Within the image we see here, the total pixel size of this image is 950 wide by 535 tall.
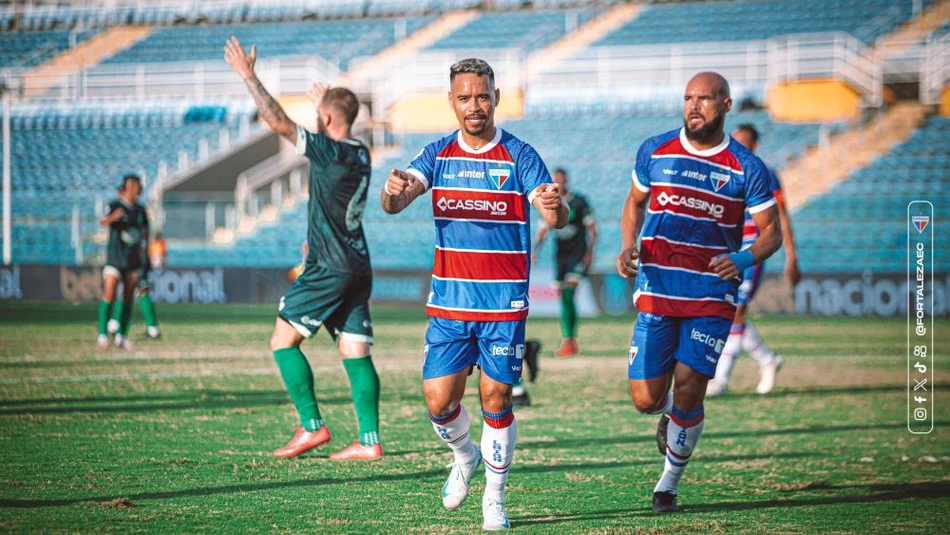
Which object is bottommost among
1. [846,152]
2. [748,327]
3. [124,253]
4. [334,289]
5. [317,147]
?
[748,327]

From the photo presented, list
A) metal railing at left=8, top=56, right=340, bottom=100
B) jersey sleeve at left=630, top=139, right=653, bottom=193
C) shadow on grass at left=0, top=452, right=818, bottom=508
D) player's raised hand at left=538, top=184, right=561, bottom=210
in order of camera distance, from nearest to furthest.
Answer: player's raised hand at left=538, top=184, right=561, bottom=210 < shadow on grass at left=0, top=452, right=818, bottom=508 < jersey sleeve at left=630, top=139, right=653, bottom=193 < metal railing at left=8, top=56, right=340, bottom=100

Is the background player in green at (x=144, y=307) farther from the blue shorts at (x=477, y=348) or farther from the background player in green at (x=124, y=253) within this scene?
the blue shorts at (x=477, y=348)

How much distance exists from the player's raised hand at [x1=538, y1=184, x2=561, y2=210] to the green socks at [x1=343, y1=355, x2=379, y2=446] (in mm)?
2731

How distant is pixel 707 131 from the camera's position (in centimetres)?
657

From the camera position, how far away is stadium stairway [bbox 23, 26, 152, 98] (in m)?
42.1

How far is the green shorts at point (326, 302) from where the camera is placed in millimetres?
7910

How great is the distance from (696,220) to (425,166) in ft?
5.25

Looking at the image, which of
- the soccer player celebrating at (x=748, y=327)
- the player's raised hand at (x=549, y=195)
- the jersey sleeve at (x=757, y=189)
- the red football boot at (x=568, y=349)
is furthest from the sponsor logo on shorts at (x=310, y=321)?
the red football boot at (x=568, y=349)

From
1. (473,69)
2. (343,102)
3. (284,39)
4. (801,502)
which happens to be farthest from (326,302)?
(284,39)

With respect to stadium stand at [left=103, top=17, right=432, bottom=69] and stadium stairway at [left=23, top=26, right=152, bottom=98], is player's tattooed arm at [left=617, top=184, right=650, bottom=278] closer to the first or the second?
stadium stand at [left=103, top=17, right=432, bottom=69]

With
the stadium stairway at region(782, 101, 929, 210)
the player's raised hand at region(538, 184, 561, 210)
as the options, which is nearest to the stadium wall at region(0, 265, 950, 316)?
the stadium stairway at region(782, 101, 929, 210)

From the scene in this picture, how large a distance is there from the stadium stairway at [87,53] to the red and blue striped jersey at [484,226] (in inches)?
1519

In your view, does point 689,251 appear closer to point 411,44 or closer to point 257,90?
point 257,90

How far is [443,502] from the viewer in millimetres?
6297
